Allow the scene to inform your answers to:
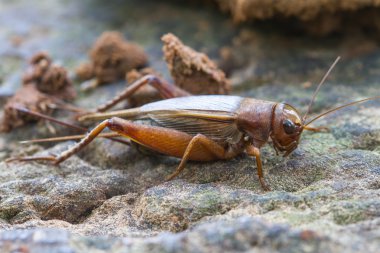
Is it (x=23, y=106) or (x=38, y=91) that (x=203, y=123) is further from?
(x=38, y=91)

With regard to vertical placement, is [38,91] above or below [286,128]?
above

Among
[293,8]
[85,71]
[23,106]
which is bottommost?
[23,106]

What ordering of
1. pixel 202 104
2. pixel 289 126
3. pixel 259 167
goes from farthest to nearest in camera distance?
1. pixel 202 104
2. pixel 289 126
3. pixel 259 167

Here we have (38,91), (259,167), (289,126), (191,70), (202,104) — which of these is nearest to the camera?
(259,167)

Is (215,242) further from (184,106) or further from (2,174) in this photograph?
(2,174)

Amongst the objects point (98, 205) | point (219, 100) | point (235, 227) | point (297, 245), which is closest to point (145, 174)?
point (98, 205)

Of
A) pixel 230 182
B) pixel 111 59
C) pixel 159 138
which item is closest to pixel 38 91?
pixel 111 59

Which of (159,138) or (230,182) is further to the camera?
(159,138)
